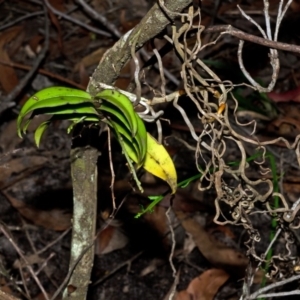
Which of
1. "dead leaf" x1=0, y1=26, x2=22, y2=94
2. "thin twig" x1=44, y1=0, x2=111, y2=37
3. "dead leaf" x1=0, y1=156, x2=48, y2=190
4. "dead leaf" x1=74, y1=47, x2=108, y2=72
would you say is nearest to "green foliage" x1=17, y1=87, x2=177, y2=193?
"dead leaf" x1=0, y1=156, x2=48, y2=190

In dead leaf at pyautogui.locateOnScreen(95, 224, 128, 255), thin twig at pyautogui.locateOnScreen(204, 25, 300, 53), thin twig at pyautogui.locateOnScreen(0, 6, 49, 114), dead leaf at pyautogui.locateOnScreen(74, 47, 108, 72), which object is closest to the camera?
thin twig at pyautogui.locateOnScreen(204, 25, 300, 53)

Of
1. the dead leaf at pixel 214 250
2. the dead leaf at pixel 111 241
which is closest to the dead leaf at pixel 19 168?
the dead leaf at pixel 111 241

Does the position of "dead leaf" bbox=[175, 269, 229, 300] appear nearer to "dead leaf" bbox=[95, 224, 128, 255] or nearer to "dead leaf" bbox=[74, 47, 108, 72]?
"dead leaf" bbox=[95, 224, 128, 255]

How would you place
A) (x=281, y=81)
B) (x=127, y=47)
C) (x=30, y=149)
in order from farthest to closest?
(x=281, y=81) → (x=30, y=149) → (x=127, y=47)

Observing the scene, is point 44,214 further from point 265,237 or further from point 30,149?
point 265,237

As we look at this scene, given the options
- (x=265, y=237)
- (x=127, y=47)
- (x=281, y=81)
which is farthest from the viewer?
(x=281, y=81)

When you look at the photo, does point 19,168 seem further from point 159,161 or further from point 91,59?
point 159,161

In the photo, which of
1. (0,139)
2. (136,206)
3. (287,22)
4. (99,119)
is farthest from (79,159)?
(287,22)
